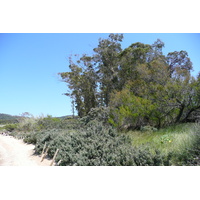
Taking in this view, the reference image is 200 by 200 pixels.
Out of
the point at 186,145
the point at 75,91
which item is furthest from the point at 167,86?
the point at 75,91

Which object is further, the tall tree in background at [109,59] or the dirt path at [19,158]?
the tall tree in background at [109,59]

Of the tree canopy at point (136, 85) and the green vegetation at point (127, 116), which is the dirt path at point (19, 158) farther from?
the tree canopy at point (136, 85)

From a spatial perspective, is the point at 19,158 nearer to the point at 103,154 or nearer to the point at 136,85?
the point at 103,154

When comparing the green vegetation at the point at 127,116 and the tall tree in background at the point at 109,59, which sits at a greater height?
the tall tree in background at the point at 109,59

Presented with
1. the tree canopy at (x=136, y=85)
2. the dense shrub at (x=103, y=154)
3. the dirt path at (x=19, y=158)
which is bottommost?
the dirt path at (x=19, y=158)

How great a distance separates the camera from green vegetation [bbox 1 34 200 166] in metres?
4.16

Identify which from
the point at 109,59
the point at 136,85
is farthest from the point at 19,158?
the point at 109,59

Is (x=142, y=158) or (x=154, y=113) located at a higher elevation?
(x=154, y=113)

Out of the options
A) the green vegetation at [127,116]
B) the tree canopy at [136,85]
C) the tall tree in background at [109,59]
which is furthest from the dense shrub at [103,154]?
the tall tree in background at [109,59]

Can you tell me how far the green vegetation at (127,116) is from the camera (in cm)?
416

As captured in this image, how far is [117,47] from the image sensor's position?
19031 millimetres
